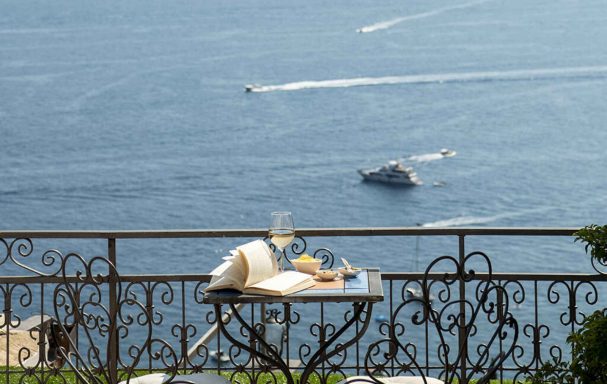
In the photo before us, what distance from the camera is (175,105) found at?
77.5m

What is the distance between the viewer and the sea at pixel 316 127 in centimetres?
5972

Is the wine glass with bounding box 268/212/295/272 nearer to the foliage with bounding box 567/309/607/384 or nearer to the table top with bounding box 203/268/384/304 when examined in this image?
the table top with bounding box 203/268/384/304

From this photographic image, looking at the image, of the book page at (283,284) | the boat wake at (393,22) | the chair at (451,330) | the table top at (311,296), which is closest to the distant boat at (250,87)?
the boat wake at (393,22)

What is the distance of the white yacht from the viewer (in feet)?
216

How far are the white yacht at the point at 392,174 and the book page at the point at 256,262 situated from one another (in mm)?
61122

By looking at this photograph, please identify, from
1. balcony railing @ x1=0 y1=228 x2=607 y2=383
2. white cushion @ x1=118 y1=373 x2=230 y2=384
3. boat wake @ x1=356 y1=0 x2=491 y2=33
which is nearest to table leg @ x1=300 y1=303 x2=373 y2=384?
white cushion @ x1=118 y1=373 x2=230 y2=384

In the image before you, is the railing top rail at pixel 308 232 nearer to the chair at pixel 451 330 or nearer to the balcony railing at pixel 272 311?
the balcony railing at pixel 272 311

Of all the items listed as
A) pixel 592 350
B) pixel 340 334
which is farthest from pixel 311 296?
pixel 592 350

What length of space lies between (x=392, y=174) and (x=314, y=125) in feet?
32.9

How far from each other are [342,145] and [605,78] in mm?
23382

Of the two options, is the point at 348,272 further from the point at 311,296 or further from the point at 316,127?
the point at 316,127

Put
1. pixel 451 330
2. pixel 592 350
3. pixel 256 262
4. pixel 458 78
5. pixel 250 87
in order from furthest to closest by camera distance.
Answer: pixel 458 78
pixel 250 87
pixel 451 330
pixel 256 262
pixel 592 350

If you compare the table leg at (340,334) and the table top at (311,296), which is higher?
the table top at (311,296)

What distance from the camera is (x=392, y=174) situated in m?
65.6
